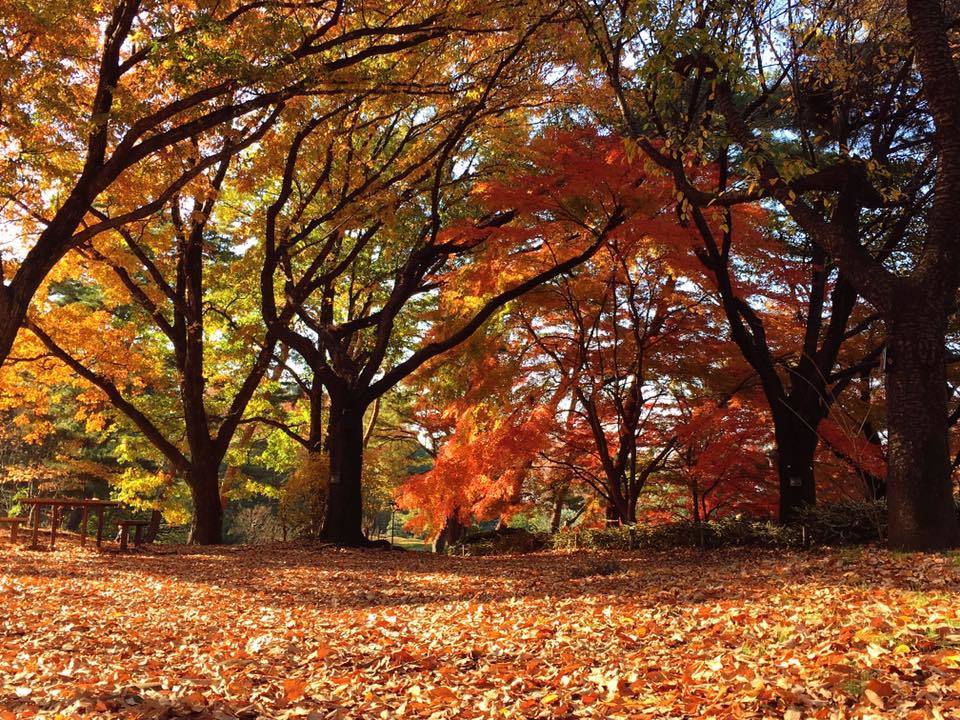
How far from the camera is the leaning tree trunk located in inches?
531

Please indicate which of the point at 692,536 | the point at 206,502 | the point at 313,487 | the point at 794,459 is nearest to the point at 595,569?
the point at 692,536

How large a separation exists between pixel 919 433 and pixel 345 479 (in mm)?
9072

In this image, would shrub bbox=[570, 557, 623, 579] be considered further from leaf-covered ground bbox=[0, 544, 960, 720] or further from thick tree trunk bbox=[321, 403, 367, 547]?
thick tree trunk bbox=[321, 403, 367, 547]

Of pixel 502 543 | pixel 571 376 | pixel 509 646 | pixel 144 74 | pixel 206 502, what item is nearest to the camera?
pixel 509 646

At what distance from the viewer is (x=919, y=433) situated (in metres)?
6.18

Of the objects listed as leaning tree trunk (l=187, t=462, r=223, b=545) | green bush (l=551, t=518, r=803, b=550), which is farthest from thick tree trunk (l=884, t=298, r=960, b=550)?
leaning tree trunk (l=187, t=462, r=223, b=545)

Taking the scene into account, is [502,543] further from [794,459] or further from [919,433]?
[919,433]

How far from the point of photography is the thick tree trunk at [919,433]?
6160 mm

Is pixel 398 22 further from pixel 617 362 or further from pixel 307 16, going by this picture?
pixel 617 362

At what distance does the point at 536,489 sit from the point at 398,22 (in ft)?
36.9

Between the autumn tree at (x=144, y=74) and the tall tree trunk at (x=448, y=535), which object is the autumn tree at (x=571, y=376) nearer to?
the autumn tree at (x=144, y=74)

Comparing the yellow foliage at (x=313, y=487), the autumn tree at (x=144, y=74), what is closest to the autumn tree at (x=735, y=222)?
the autumn tree at (x=144, y=74)

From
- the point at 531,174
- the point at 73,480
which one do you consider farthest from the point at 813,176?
the point at 73,480

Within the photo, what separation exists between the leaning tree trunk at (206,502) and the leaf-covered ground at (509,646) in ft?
18.9
